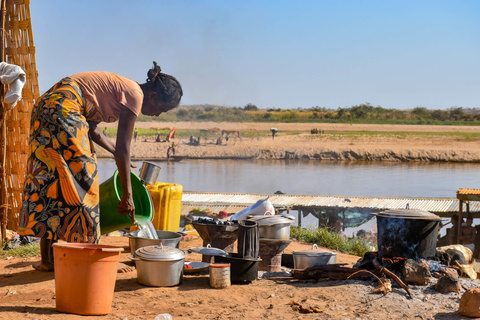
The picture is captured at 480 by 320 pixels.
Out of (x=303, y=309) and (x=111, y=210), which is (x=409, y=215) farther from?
(x=111, y=210)

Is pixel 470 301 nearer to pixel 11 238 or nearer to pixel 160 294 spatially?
pixel 160 294

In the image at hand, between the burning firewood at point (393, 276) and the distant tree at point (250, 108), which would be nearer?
the burning firewood at point (393, 276)

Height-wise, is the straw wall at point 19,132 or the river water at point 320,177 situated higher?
the straw wall at point 19,132

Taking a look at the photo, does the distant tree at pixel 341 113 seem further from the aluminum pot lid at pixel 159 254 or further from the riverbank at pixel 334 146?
the aluminum pot lid at pixel 159 254

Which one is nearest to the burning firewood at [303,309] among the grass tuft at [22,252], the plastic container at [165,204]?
the plastic container at [165,204]

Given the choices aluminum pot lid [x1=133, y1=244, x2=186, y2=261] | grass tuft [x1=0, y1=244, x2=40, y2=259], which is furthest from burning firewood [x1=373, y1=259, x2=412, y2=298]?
grass tuft [x1=0, y1=244, x2=40, y2=259]

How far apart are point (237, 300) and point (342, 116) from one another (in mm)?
51693

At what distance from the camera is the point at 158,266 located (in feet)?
14.1

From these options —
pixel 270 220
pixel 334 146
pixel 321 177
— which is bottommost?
pixel 321 177

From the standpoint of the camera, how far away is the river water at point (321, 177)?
23562 millimetres

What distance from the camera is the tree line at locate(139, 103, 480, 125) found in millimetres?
53406

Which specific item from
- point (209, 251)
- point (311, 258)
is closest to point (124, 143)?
point (209, 251)

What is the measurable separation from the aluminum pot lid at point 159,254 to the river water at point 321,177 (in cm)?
1724

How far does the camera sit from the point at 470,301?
150 inches
